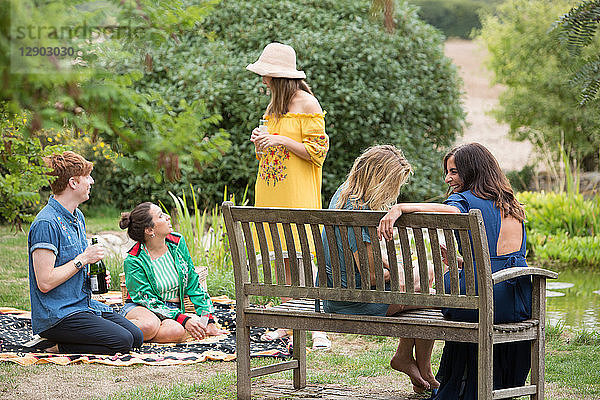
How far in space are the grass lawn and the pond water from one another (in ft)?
2.28

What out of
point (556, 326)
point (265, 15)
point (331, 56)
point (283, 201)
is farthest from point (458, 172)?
point (265, 15)

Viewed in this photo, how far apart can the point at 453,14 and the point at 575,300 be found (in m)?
19.0

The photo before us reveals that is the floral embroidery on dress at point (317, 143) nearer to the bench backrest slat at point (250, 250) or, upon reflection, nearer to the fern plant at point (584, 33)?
the bench backrest slat at point (250, 250)

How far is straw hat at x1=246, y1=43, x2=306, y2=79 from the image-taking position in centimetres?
524

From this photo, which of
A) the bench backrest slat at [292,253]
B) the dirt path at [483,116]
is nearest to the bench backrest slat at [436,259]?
the bench backrest slat at [292,253]

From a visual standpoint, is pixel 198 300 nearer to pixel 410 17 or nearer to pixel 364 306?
pixel 364 306

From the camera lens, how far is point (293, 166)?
5363 millimetres

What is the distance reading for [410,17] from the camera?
10.7 meters

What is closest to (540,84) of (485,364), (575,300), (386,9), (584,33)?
(575,300)

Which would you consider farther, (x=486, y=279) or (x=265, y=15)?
(x=265, y=15)

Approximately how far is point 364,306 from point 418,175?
22.3 feet

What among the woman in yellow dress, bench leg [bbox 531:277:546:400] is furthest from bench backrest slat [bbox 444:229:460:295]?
the woman in yellow dress

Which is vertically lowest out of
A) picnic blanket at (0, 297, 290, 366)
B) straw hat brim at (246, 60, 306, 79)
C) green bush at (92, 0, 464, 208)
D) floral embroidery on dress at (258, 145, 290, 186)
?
picnic blanket at (0, 297, 290, 366)

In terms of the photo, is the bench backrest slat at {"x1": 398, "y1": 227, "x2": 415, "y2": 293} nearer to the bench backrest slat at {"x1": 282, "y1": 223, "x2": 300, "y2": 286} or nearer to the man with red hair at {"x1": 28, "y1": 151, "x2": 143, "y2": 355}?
the bench backrest slat at {"x1": 282, "y1": 223, "x2": 300, "y2": 286}
